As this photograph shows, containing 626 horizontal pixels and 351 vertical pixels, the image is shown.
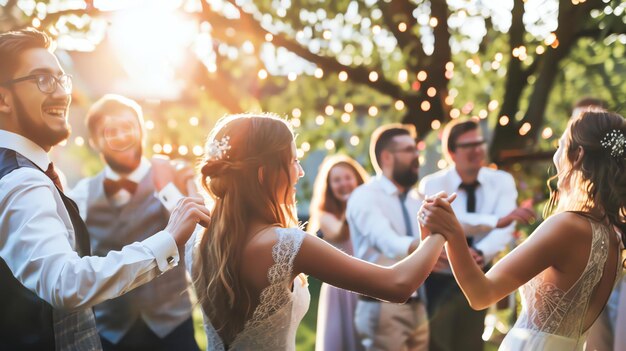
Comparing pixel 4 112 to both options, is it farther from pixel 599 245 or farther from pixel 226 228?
pixel 599 245

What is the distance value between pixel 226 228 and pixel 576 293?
1223mm

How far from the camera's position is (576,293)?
2502mm

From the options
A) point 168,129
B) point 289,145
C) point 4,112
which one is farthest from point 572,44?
point 4,112

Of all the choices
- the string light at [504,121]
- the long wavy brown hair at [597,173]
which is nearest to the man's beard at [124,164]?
the long wavy brown hair at [597,173]

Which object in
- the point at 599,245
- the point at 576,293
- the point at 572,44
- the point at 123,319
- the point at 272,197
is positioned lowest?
the point at 123,319

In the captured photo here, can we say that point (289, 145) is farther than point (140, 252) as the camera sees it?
Yes

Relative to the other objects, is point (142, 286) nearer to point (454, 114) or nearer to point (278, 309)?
point (278, 309)

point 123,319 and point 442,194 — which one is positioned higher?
point 442,194

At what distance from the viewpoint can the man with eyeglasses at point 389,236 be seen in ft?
15.0

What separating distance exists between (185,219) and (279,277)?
334mm

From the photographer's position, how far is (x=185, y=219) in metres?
2.18

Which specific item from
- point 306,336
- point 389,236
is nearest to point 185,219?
point 389,236

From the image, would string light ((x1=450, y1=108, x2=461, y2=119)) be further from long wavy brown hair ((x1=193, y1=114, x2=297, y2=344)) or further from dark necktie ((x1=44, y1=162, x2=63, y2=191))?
dark necktie ((x1=44, y1=162, x2=63, y2=191))

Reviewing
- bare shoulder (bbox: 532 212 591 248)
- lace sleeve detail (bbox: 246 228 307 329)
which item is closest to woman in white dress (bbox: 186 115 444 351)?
lace sleeve detail (bbox: 246 228 307 329)
